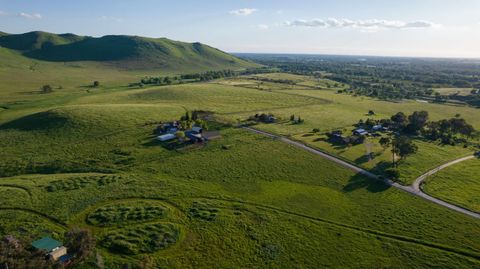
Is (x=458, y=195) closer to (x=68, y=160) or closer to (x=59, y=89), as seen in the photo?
(x=68, y=160)

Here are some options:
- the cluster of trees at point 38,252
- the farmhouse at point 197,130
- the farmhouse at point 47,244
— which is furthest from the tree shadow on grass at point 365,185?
the farmhouse at point 47,244

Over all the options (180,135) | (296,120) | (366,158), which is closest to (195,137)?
(180,135)

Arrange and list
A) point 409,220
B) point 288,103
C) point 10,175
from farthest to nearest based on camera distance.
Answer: point 288,103 → point 10,175 → point 409,220

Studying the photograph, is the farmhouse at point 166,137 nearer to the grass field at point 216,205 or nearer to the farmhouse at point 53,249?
the grass field at point 216,205

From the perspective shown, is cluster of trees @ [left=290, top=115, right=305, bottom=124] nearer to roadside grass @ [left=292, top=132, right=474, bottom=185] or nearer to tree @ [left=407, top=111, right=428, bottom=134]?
roadside grass @ [left=292, top=132, right=474, bottom=185]

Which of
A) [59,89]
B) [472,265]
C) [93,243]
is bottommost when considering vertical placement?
[472,265]

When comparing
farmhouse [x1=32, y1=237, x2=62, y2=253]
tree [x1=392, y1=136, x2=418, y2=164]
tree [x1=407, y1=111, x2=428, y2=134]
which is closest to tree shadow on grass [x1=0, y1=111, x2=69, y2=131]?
farmhouse [x1=32, y1=237, x2=62, y2=253]

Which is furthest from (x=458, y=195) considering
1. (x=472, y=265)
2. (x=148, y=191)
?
(x=148, y=191)
